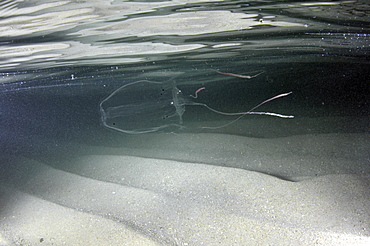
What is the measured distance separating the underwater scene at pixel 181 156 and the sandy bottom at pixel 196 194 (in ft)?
0.04

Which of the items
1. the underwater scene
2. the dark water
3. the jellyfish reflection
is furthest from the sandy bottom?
the jellyfish reflection

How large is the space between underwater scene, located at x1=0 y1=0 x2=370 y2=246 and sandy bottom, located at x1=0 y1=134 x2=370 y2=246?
0.04ft

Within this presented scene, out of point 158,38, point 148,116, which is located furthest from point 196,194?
point 148,116

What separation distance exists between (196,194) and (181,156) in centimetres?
80

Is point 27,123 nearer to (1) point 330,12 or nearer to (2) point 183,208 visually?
(2) point 183,208

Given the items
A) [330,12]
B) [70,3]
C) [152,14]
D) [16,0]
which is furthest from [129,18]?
[330,12]

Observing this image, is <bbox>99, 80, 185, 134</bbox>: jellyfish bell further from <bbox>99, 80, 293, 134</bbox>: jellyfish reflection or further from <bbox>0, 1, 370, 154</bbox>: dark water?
<bbox>0, 1, 370, 154</bbox>: dark water

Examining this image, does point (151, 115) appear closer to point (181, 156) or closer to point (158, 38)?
point (181, 156)

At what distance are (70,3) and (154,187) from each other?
1.52m

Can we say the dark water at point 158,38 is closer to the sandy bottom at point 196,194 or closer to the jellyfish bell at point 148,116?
Result: the jellyfish bell at point 148,116

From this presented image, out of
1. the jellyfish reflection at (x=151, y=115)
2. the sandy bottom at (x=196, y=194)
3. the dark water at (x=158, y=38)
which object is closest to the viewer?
the sandy bottom at (x=196, y=194)

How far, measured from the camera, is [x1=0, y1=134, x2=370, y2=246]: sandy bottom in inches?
66.2

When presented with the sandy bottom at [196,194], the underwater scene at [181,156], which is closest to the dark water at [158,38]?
the underwater scene at [181,156]

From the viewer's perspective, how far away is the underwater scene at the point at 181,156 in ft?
5.68
